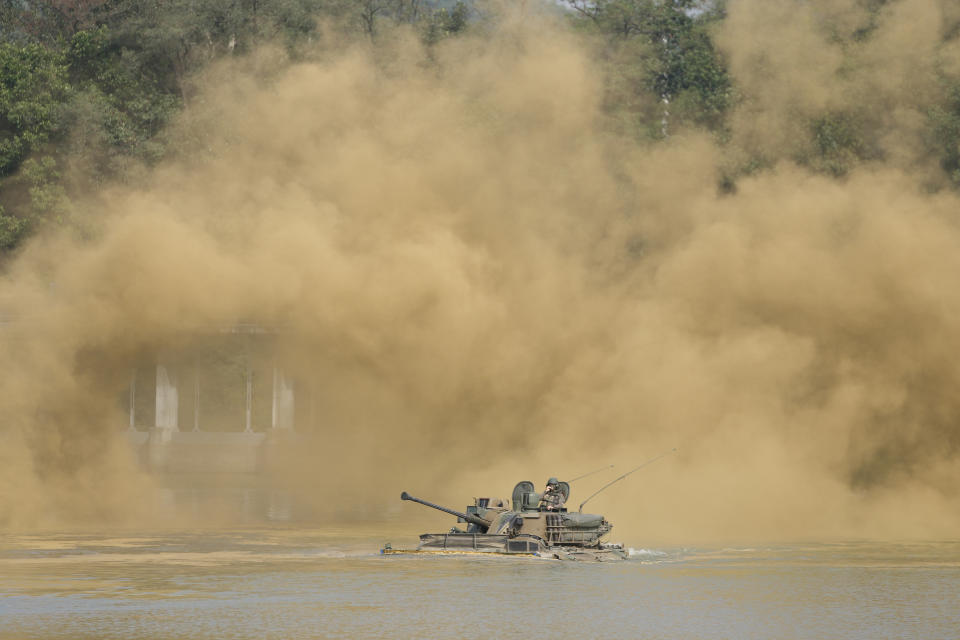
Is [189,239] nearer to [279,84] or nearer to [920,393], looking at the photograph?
[279,84]

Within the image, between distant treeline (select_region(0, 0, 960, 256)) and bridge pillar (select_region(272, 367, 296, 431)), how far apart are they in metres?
12.9

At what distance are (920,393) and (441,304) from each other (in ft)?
55.0

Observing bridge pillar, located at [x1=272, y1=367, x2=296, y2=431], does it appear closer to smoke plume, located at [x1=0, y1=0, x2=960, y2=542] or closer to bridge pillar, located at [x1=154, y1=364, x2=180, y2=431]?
bridge pillar, located at [x1=154, y1=364, x2=180, y2=431]

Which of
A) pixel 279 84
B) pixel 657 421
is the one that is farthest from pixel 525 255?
pixel 279 84

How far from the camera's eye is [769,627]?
38.4 m

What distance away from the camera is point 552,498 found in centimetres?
4888

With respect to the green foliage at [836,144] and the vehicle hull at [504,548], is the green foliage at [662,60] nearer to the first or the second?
the green foliage at [836,144]

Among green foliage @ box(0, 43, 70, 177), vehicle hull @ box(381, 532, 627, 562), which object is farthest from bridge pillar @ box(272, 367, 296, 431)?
vehicle hull @ box(381, 532, 627, 562)

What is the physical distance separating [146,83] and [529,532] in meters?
54.2

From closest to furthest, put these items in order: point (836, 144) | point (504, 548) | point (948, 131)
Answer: point (504, 548)
point (948, 131)
point (836, 144)

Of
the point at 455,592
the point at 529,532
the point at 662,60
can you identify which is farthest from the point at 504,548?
the point at 662,60

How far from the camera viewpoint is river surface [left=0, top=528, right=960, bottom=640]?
124 ft

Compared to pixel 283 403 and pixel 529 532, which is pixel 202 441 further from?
pixel 529 532

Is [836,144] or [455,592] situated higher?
[836,144]
